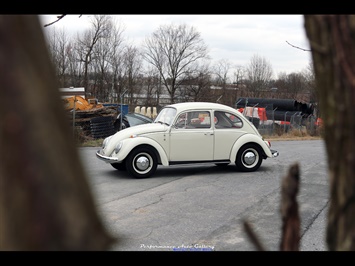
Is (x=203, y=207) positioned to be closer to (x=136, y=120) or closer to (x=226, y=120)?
(x=226, y=120)

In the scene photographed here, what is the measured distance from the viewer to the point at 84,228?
0.69m

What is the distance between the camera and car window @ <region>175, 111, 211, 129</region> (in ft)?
29.8

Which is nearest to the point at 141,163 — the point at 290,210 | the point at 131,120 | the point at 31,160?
the point at 290,210

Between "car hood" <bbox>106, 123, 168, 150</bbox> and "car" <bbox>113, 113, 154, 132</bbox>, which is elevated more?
"car hood" <bbox>106, 123, 168, 150</bbox>

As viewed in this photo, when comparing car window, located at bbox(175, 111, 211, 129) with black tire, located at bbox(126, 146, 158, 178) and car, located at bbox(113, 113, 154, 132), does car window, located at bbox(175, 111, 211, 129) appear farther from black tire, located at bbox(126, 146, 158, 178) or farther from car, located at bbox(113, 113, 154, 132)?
car, located at bbox(113, 113, 154, 132)

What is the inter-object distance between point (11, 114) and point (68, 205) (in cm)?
18

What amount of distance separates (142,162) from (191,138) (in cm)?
132

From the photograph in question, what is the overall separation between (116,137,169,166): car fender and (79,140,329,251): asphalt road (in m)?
0.46

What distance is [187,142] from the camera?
29.6 ft

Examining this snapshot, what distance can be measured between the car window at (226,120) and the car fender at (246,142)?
36 centimetres

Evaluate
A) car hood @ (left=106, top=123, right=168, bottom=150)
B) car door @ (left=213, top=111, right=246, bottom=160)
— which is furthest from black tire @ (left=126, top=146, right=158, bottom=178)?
car door @ (left=213, top=111, right=246, bottom=160)

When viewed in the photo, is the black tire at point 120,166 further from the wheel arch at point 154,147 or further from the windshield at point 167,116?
the windshield at point 167,116
